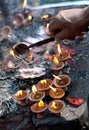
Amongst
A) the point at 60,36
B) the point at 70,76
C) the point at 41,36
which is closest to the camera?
the point at 60,36

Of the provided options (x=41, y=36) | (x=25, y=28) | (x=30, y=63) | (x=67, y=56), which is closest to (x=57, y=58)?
(x=67, y=56)

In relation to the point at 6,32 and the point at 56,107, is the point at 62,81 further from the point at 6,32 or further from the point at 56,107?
the point at 6,32

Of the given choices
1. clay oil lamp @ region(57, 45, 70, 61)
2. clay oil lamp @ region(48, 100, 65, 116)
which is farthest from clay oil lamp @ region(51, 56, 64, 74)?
clay oil lamp @ region(48, 100, 65, 116)

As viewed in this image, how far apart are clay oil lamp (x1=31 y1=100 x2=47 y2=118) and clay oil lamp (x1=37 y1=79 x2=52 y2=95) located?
276 mm

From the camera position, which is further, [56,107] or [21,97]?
[21,97]

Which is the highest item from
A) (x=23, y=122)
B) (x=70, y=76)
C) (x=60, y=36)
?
(x=60, y=36)

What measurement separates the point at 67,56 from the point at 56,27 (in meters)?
1.12

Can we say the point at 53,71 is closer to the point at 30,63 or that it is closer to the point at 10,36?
the point at 30,63

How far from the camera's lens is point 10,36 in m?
5.98

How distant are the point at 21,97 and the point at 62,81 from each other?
672mm

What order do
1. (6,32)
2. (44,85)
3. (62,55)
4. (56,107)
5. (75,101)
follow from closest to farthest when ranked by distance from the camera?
(56,107)
(75,101)
(44,85)
(62,55)
(6,32)

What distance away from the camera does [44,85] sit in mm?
4508

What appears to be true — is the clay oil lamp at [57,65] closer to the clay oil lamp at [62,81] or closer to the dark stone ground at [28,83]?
the dark stone ground at [28,83]

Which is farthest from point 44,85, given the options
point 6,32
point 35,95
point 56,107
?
point 6,32
